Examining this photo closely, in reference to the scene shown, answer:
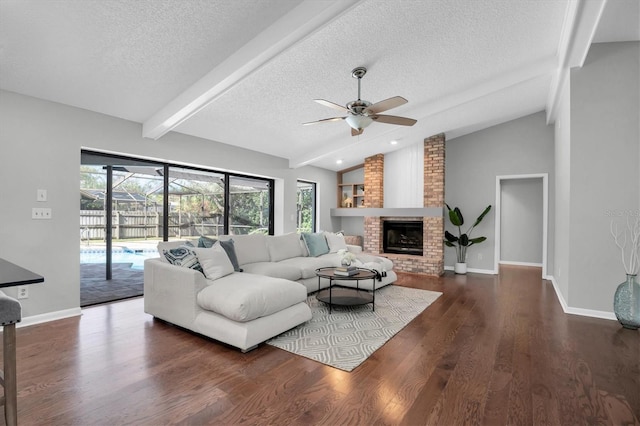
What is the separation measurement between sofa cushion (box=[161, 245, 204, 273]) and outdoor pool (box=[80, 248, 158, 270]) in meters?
1.57

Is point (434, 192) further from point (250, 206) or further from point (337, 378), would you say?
point (337, 378)

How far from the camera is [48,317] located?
350 cm

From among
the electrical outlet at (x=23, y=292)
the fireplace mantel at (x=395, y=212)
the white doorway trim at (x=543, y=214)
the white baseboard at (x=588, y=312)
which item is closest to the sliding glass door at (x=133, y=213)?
the electrical outlet at (x=23, y=292)

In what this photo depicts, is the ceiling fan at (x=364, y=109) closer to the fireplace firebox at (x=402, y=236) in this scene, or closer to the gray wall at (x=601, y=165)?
the gray wall at (x=601, y=165)

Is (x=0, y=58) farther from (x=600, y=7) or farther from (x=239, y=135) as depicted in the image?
(x=600, y=7)

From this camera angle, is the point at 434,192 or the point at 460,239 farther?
the point at 434,192

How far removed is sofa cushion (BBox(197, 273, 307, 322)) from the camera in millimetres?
2723

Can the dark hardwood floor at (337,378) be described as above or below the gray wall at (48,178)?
below

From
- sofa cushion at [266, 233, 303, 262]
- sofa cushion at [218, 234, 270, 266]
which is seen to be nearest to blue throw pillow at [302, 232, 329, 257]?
sofa cushion at [266, 233, 303, 262]

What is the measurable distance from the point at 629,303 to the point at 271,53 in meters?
4.60

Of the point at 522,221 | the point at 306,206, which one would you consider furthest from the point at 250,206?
the point at 522,221

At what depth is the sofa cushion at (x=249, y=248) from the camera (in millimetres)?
4480

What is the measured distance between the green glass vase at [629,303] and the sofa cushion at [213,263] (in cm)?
435

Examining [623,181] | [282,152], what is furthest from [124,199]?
[623,181]
